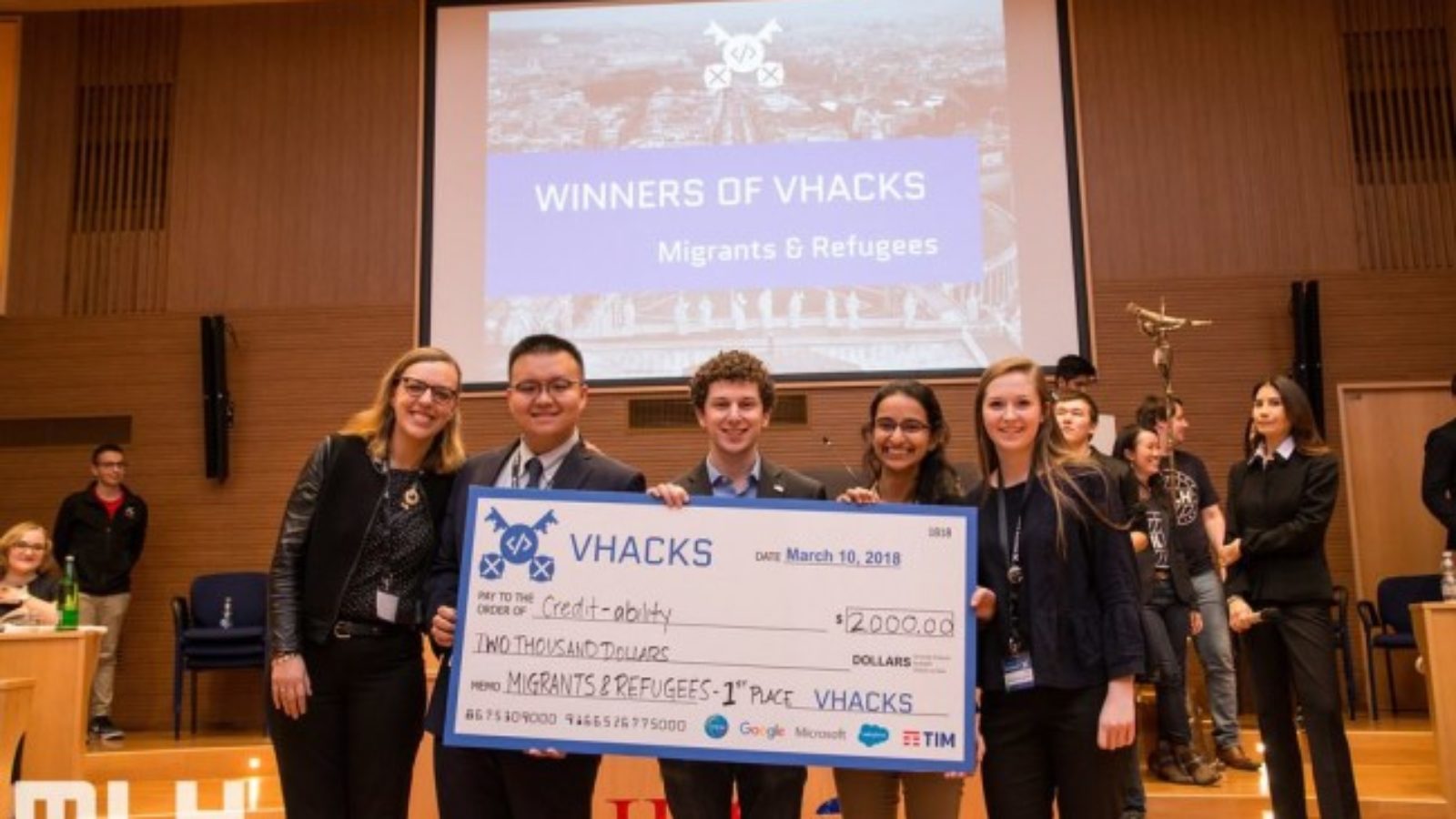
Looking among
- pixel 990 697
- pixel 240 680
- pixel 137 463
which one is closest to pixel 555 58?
pixel 137 463

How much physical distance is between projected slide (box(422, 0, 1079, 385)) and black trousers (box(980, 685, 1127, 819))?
470cm

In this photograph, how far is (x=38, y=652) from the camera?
4.52 m

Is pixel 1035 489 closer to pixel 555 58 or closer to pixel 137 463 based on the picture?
pixel 555 58

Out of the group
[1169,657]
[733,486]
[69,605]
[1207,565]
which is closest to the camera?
[733,486]

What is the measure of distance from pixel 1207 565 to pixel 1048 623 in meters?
3.07

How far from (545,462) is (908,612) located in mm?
838

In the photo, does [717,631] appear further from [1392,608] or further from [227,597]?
[1392,608]

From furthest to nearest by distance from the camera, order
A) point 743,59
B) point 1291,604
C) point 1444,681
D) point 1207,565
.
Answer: point 743,59 → point 1207,565 → point 1444,681 → point 1291,604

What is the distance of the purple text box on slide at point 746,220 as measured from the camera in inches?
271

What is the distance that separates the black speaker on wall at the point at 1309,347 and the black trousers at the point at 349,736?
588 cm

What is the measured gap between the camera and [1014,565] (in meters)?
2.29

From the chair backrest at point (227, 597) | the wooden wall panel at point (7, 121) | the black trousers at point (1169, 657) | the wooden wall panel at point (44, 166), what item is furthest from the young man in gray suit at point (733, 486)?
the wooden wall panel at point (7, 121)

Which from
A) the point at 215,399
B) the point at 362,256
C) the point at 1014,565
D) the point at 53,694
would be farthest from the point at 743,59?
the point at 1014,565

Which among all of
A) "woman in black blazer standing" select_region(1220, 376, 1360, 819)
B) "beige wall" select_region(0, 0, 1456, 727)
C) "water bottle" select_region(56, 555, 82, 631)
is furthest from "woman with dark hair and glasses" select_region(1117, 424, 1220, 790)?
"water bottle" select_region(56, 555, 82, 631)
